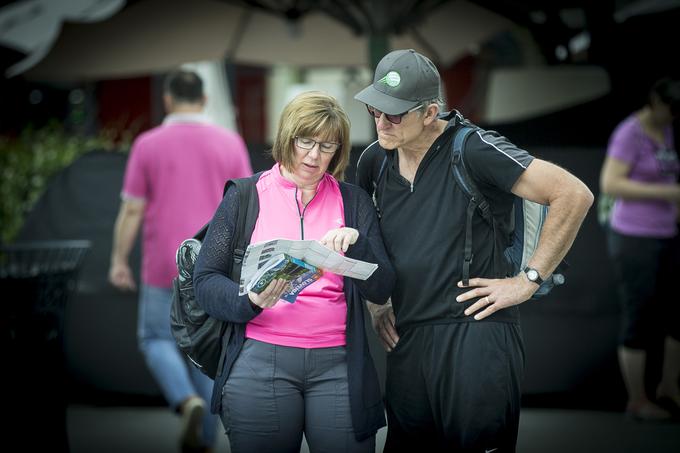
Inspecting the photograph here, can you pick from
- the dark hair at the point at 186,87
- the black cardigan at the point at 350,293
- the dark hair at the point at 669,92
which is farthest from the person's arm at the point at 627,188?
the black cardigan at the point at 350,293

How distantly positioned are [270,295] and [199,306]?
0.41 meters

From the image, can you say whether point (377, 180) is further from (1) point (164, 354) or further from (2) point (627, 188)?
(2) point (627, 188)

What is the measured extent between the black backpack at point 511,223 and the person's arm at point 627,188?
9.83ft

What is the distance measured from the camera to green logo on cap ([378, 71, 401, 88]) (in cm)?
341

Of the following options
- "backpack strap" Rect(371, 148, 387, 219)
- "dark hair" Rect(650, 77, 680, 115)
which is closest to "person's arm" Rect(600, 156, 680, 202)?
"dark hair" Rect(650, 77, 680, 115)

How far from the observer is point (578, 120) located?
25.5 feet

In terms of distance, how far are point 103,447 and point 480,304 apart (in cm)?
351

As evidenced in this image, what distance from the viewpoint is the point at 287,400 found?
3.38 metres

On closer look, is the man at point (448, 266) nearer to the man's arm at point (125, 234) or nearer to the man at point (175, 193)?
the man at point (175, 193)

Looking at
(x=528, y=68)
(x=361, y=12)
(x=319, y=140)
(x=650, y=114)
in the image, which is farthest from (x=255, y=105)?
(x=319, y=140)

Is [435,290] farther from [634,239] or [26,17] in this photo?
[26,17]

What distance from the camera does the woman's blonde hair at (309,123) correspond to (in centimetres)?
337

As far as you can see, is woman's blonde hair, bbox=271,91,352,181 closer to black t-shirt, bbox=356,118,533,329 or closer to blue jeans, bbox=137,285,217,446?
black t-shirt, bbox=356,118,533,329

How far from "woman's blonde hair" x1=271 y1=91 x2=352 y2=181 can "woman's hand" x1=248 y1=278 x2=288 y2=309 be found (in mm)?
439
